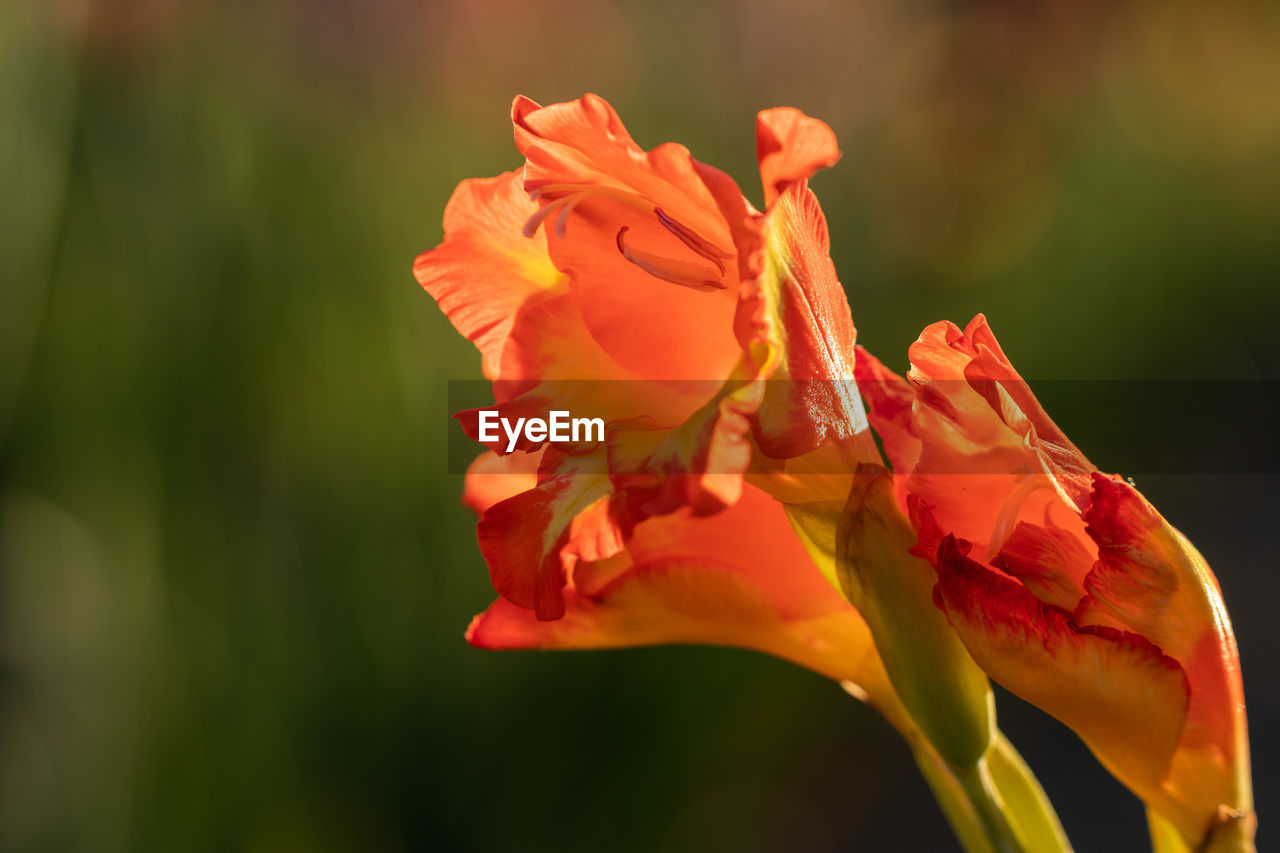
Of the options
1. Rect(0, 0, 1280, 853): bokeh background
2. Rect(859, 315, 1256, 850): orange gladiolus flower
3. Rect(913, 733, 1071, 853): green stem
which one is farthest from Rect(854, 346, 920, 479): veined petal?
Rect(0, 0, 1280, 853): bokeh background

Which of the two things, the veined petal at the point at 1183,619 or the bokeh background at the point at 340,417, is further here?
the bokeh background at the point at 340,417

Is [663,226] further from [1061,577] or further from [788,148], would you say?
[1061,577]

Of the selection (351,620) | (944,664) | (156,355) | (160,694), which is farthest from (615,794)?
(944,664)

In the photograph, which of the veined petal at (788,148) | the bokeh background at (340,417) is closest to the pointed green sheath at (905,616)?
the veined petal at (788,148)

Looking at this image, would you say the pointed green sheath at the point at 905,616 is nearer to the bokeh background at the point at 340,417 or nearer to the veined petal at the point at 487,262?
the veined petal at the point at 487,262

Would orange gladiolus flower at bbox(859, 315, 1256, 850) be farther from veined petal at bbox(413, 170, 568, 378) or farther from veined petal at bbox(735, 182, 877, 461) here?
veined petal at bbox(413, 170, 568, 378)

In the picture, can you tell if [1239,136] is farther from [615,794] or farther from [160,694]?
[160,694]
